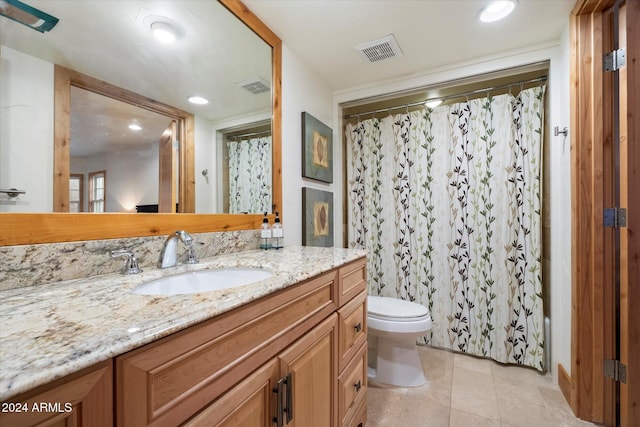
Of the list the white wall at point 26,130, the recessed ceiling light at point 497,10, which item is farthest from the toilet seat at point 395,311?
the recessed ceiling light at point 497,10

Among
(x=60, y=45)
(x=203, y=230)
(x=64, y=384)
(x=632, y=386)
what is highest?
(x=60, y=45)

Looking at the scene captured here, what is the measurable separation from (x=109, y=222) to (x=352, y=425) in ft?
4.30

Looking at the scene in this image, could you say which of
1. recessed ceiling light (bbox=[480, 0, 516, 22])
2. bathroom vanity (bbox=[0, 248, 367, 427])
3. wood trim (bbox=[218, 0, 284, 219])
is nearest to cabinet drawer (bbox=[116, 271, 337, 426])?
bathroom vanity (bbox=[0, 248, 367, 427])

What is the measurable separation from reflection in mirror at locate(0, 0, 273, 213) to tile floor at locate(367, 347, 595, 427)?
4.77 feet

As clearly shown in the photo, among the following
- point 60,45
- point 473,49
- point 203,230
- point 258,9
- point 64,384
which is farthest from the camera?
point 473,49

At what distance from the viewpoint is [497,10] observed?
1493mm

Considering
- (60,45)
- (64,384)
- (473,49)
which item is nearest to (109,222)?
(60,45)

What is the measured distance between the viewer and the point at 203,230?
4.03ft

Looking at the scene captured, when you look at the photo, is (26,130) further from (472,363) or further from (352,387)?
(472,363)

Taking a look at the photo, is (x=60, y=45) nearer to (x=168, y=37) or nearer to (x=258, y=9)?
(x=168, y=37)

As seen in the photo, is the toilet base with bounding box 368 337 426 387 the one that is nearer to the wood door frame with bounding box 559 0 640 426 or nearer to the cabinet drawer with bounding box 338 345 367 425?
the cabinet drawer with bounding box 338 345 367 425

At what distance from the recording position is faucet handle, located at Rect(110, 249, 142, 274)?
2.89ft

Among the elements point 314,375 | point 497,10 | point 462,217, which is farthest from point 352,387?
point 497,10

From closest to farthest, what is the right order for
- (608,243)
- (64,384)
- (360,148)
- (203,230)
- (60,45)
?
(64,384) < (60,45) < (203,230) < (608,243) < (360,148)
